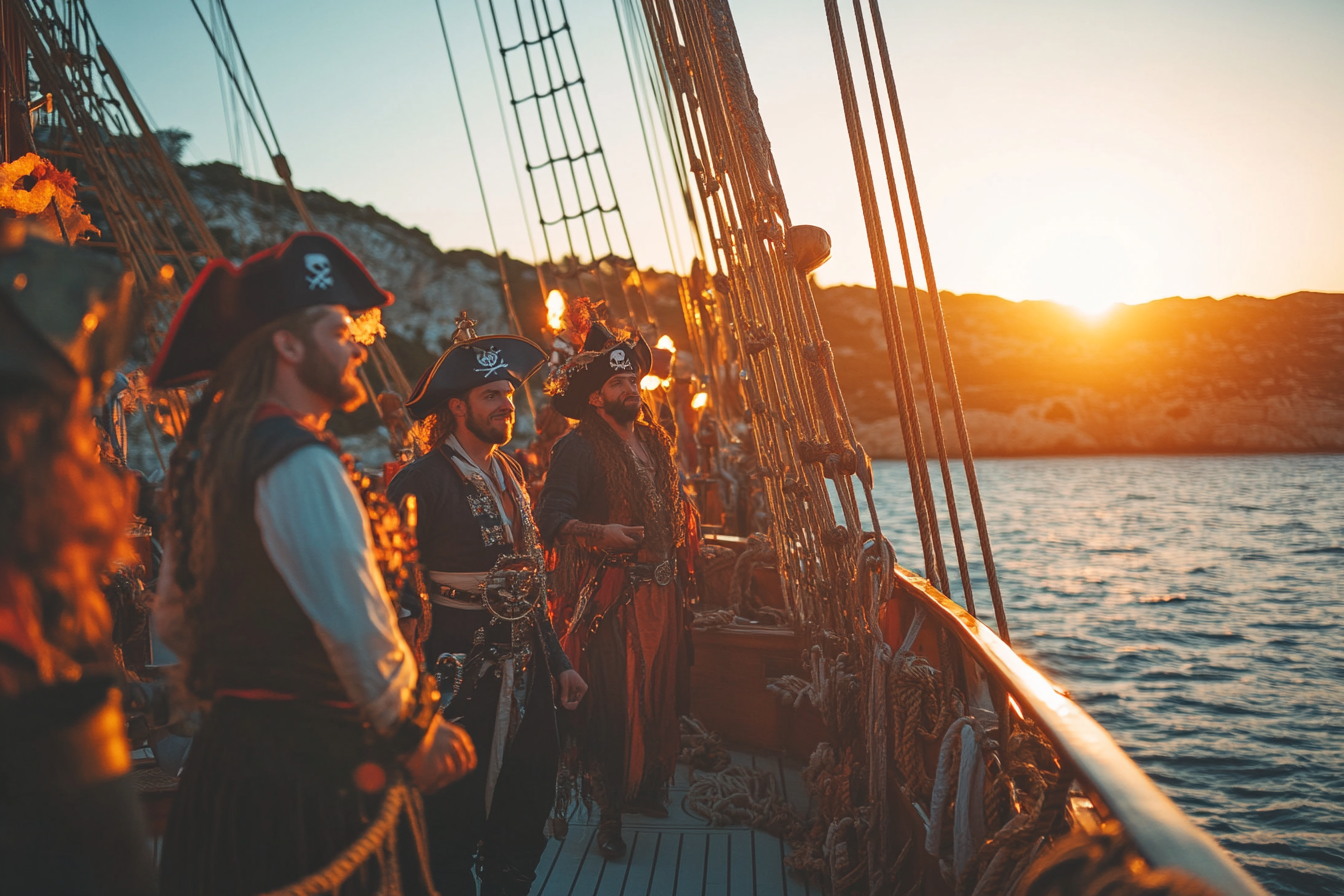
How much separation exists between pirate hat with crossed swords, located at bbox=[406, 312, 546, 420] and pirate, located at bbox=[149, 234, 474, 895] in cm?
108

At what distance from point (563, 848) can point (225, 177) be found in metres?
56.9

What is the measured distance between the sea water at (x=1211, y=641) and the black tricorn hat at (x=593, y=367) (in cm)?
452

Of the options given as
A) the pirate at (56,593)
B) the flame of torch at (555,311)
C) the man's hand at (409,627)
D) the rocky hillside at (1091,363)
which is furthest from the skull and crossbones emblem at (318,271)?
the rocky hillside at (1091,363)

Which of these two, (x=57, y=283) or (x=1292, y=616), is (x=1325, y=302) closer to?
(x=1292, y=616)

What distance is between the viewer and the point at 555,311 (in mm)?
4879

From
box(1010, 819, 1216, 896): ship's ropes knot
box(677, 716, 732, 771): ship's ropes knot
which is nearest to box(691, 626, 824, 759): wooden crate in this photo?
box(677, 716, 732, 771): ship's ropes knot

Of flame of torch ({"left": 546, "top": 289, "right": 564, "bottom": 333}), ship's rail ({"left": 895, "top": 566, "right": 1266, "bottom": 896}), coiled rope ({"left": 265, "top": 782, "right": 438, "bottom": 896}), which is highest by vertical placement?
flame of torch ({"left": 546, "top": 289, "right": 564, "bottom": 333})

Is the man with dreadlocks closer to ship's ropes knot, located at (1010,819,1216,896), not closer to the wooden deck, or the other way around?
the wooden deck

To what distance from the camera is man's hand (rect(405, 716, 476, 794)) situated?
1.30m

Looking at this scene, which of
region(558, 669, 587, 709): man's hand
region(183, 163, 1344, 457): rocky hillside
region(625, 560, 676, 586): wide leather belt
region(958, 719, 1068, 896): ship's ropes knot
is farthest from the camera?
region(183, 163, 1344, 457): rocky hillside

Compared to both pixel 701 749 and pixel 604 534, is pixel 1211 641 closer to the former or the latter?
pixel 701 749

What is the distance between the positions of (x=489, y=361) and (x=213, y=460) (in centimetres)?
130

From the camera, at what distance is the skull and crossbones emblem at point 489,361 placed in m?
2.51

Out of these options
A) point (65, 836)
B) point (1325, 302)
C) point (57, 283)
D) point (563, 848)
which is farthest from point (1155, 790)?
point (1325, 302)
